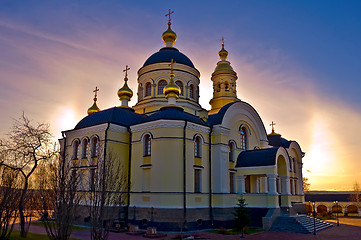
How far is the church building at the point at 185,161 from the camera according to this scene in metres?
18.0

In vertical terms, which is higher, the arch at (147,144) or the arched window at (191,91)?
the arched window at (191,91)

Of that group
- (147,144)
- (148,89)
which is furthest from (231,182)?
(148,89)

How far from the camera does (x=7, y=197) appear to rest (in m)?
13.8

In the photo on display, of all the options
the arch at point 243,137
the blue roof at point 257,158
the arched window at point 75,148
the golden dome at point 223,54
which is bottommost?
the blue roof at point 257,158

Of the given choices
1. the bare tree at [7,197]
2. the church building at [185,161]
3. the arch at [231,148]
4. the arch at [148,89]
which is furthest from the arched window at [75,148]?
the arch at [231,148]

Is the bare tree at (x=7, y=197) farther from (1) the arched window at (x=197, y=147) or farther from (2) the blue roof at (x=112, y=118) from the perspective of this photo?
(1) the arched window at (x=197, y=147)

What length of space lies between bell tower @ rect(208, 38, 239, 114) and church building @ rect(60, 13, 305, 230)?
4.46 m

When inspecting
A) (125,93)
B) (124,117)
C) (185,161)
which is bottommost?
(185,161)

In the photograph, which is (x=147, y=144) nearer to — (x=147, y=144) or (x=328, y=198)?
(x=147, y=144)

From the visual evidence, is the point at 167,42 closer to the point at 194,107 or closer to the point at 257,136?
the point at 194,107

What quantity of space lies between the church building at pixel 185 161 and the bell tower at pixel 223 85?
176 inches

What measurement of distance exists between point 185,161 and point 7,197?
29.5ft

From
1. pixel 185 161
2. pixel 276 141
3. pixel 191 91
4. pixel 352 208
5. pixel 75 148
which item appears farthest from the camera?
pixel 352 208

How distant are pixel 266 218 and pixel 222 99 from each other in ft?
40.4
